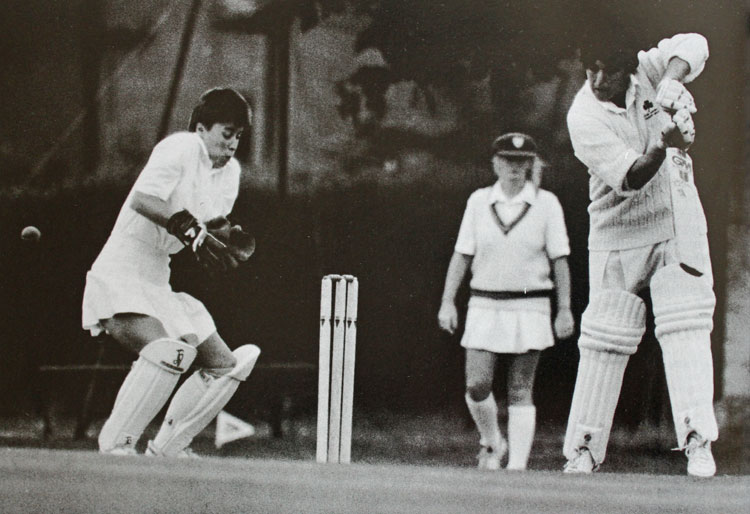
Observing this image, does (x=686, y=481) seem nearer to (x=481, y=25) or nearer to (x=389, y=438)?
(x=389, y=438)

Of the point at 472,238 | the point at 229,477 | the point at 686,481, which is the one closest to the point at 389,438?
the point at 229,477

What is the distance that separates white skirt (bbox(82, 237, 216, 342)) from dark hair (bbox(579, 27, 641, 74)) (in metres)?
2.59

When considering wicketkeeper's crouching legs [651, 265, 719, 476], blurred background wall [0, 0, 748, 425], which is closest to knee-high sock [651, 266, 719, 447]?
wicketkeeper's crouching legs [651, 265, 719, 476]

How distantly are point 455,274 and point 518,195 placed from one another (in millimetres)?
566

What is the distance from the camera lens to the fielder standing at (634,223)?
4543mm

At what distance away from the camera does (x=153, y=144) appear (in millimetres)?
4797

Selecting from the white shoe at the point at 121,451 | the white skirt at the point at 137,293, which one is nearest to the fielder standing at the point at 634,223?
the white skirt at the point at 137,293

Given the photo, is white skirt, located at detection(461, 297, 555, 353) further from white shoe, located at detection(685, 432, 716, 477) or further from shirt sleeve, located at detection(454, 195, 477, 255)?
white shoe, located at detection(685, 432, 716, 477)

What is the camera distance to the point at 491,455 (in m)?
4.55

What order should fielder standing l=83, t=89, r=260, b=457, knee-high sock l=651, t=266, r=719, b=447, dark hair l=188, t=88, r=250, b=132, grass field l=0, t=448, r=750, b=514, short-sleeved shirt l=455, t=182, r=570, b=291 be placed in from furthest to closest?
dark hair l=188, t=88, r=250, b=132
fielder standing l=83, t=89, r=260, b=457
short-sleeved shirt l=455, t=182, r=570, b=291
knee-high sock l=651, t=266, r=719, b=447
grass field l=0, t=448, r=750, b=514

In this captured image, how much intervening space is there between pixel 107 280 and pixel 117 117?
37.4 inches

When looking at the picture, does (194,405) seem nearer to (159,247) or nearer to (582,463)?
(159,247)

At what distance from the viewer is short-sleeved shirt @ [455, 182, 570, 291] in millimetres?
4570

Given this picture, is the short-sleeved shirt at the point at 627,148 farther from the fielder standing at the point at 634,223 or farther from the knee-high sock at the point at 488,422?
the knee-high sock at the point at 488,422
